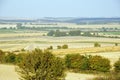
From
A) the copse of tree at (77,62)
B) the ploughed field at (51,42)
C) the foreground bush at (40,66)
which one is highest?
the foreground bush at (40,66)

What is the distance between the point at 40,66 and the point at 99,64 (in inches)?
465

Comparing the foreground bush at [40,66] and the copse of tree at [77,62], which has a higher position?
the foreground bush at [40,66]

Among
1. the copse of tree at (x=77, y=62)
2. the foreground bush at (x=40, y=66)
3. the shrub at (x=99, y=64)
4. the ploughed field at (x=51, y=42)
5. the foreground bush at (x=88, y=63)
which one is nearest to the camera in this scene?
the foreground bush at (x=40, y=66)

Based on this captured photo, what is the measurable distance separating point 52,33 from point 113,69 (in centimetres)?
5686

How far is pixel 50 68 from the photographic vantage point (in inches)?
590

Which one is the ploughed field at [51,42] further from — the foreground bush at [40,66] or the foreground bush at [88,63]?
the foreground bush at [40,66]

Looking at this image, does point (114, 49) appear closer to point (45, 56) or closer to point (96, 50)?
point (96, 50)

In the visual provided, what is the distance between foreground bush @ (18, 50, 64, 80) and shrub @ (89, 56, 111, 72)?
11.0 m

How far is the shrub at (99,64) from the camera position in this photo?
25.8 metres

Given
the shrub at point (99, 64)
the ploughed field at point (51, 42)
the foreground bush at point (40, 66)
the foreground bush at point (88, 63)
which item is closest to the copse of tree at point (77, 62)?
the foreground bush at point (88, 63)

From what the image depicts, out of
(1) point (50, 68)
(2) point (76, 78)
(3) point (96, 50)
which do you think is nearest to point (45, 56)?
(1) point (50, 68)

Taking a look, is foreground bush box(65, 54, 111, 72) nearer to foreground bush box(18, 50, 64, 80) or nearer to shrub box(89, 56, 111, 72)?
shrub box(89, 56, 111, 72)

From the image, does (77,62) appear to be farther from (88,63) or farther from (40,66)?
(40,66)

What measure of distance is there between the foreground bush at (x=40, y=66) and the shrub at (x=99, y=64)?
1103cm
